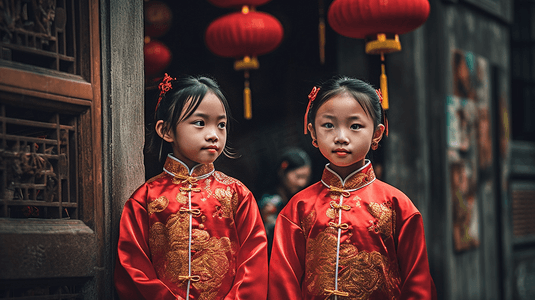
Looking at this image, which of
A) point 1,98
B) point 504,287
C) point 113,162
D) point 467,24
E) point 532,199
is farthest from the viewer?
point 532,199

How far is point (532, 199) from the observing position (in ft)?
26.1

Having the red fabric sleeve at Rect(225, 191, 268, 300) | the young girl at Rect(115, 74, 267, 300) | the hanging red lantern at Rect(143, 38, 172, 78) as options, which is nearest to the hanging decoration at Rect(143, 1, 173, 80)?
the hanging red lantern at Rect(143, 38, 172, 78)

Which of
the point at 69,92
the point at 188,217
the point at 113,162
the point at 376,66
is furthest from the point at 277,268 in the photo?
the point at 376,66

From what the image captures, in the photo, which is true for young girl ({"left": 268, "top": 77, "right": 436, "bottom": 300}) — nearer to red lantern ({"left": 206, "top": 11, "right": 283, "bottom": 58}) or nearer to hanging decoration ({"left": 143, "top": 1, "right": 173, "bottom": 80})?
red lantern ({"left": 206, "top": 11, "right": 283, "bottom": 58})

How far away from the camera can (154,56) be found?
194 inches

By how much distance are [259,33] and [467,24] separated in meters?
2.88

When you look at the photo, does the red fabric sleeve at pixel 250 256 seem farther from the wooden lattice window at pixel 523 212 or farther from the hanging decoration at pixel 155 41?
the wooden lattice window at pixel 523 212

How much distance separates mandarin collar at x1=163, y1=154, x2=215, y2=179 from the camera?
281 cm

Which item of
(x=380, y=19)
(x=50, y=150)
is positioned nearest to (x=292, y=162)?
(x=380, y=19)

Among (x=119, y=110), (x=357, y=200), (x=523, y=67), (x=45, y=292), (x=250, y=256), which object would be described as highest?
(x=523, y=67)

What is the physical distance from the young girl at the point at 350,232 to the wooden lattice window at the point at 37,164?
105cm

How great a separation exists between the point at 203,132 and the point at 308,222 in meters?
0.68

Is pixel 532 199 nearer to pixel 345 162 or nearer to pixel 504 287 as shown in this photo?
pixel 504 287

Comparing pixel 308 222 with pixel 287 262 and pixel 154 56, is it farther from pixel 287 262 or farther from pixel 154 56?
pixel 154 56
